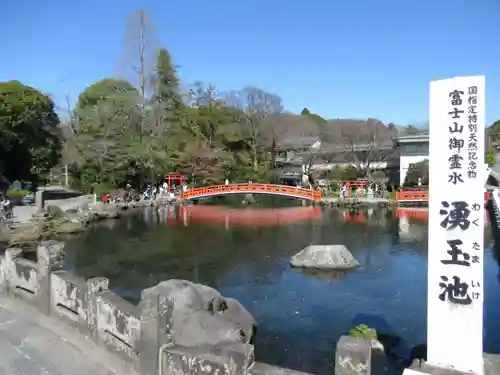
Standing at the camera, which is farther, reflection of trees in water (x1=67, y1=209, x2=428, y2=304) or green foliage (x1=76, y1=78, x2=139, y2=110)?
green foliage (x1=76, y1=78, x2=139, y2=110)

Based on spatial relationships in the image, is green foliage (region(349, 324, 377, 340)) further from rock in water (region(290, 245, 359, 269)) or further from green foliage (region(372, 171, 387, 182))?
green foliage (region(372, 171, 387, 182))

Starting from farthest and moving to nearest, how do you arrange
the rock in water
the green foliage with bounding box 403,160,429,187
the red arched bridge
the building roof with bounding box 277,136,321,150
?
the building roof with bounding box 277,136,321,150
the green foliage with bounding box 403,160,429,187
the red arched bridge
the rock in water

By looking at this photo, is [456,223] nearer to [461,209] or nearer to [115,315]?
[461,209]

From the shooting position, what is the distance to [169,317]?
4.77 meters

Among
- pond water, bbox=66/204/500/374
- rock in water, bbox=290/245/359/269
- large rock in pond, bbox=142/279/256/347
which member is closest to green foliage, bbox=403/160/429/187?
pond water, bbox=66/204/500/374

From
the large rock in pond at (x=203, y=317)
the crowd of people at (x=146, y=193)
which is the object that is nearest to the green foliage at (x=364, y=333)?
the large rock in pond at (x=203, y=317)

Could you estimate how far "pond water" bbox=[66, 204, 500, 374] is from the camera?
34.3 ft

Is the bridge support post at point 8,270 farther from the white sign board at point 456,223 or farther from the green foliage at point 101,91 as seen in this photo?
the green foliage at point 101,91

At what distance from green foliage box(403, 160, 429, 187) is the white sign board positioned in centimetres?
3302

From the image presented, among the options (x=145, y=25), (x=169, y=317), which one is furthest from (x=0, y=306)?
(x=145, y=25)

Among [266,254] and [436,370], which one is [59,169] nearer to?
[266,254]

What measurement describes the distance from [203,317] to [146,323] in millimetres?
3879

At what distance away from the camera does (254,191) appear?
34.6 metres

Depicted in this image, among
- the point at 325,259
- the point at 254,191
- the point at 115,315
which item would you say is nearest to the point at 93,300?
the point at 115,315
